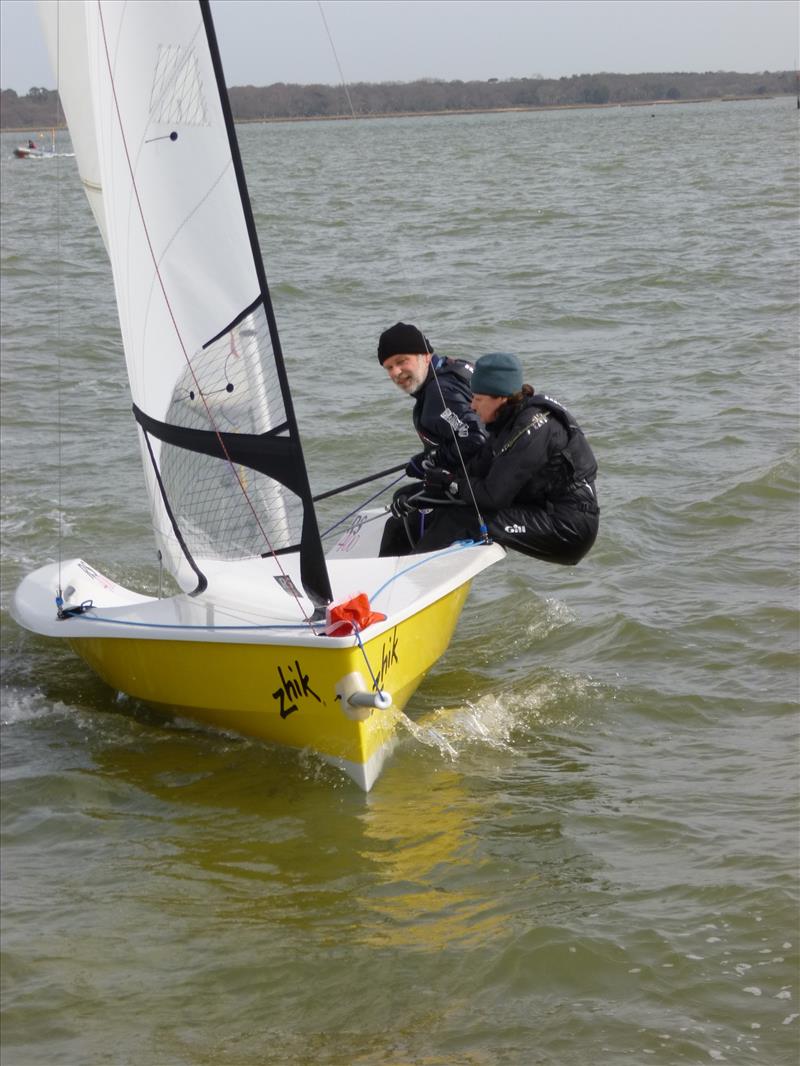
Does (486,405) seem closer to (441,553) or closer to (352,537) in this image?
(441,553)

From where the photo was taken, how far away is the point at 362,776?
4.45 m

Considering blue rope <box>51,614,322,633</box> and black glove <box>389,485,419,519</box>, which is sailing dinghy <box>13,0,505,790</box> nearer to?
blue rope <box>51,614,322,633</box>

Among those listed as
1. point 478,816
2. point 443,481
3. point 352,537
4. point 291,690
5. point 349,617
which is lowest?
point 478,816

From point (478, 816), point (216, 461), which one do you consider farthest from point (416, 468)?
point (478, 816)

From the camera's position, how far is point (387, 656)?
4.45 m

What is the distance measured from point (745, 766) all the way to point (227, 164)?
98.8 inches

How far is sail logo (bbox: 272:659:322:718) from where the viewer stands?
4379 mm

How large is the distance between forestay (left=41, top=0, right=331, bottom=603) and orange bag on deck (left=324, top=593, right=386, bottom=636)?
0.61ft

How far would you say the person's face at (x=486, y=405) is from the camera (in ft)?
16.4

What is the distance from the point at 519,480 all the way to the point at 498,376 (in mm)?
379

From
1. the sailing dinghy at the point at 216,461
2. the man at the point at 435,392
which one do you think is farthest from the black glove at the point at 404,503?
the sailing dinghy at the point at 216,461

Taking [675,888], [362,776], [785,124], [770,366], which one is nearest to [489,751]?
[362,776]

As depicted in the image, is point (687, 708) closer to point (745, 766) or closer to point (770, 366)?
point (745, 766)

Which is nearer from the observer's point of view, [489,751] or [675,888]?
[675,888]
